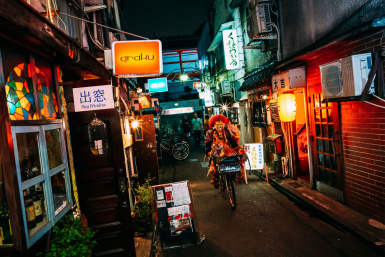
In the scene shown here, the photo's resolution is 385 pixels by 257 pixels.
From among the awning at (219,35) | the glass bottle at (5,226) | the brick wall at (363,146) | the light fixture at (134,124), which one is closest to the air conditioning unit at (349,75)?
the brick wall at (363,146)

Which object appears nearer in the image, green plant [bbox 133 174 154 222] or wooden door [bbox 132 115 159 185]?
green plant [bbox 133 174 154 222]

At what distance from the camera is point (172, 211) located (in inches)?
230

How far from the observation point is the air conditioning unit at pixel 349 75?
5199mm

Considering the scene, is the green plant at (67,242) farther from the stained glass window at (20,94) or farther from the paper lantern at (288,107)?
the paper lantern at (288,107)

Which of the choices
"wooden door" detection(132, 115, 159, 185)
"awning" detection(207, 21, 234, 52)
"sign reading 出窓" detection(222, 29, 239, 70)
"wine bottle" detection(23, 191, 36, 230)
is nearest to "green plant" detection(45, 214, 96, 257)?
"wine bottle" detection(23, 191, 36, 230)

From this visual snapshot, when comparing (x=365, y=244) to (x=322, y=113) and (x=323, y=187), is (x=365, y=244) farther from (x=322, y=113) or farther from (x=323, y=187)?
(x=322, y=113)

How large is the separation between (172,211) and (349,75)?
5099 mm

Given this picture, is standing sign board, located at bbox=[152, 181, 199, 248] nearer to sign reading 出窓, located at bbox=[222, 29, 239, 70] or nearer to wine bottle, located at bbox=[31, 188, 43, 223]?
wine bottle, located at bbox=[31, 188, 43, 223]

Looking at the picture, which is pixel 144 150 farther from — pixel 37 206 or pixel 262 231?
pixel 37 206

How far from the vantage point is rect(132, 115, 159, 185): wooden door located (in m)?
10.1

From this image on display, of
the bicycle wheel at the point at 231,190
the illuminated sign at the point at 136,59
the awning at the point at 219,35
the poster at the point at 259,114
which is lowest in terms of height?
the bicycle wheel at the point at 231,190

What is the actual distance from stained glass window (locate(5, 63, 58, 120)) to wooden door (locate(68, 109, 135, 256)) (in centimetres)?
83

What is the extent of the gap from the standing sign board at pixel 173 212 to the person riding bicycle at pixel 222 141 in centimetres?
247

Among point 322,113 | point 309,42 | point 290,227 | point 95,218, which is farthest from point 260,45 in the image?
point 95,218
